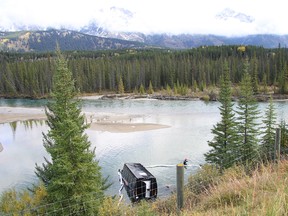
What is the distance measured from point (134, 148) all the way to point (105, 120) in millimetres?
24050

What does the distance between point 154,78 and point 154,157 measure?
8499cm

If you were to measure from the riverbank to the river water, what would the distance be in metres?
2.19

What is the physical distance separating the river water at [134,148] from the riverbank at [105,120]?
219 cm

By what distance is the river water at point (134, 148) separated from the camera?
31280 millimetres

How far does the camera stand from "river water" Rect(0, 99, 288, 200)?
103ft

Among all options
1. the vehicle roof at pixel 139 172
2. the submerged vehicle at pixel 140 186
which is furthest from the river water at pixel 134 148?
the vehicle roof at pixel 139 172

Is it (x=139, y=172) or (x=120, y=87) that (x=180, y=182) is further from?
(x=120, y=87)

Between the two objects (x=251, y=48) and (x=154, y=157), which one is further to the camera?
(x=251, y=48)

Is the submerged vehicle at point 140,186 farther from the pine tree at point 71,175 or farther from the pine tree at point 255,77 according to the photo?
the pine tree at point 255,77

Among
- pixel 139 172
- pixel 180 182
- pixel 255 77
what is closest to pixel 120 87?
pixel 255 77

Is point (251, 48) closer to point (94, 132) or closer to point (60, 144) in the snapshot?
point (94, 132)

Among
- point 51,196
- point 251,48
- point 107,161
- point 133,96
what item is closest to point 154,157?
point 107,161

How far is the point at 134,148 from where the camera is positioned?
4134 centimetres

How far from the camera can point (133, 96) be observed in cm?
10581
